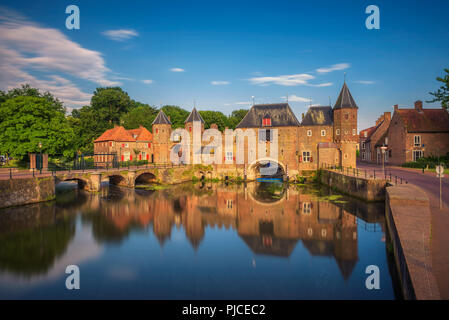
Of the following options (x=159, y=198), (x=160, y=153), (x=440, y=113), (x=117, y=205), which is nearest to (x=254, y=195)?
(x=159, y=198)

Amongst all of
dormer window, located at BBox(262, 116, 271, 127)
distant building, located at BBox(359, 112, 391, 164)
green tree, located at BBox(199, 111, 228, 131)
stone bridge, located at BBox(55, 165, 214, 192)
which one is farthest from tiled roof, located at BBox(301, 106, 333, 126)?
green tree, located at BBox(199, 111, 228, 131)

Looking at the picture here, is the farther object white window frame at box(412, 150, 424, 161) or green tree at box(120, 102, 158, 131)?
green tree at box(120, 102, 158, 131)

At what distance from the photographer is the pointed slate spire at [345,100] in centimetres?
3184

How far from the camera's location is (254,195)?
27.8m

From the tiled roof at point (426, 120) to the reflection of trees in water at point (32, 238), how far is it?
36.2 meters

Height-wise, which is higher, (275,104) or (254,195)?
(275,104)

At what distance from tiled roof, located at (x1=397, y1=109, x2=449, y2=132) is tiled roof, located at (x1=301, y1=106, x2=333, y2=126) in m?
8.65

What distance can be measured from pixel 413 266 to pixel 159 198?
22263mm

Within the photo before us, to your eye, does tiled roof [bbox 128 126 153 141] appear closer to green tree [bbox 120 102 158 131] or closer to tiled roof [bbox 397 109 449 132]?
green tree [bbox 120 102 158 131]

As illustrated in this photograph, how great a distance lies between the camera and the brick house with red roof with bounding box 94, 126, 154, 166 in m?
43.9

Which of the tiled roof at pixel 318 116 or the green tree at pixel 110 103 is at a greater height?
the green tree at pixel 110 103

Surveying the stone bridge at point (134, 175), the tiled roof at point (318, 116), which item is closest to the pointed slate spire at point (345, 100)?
the tiled roof at point (318, 116)

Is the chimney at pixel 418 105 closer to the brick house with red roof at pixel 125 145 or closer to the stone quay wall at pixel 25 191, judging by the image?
the brick house with red roof at pixel 125 145
